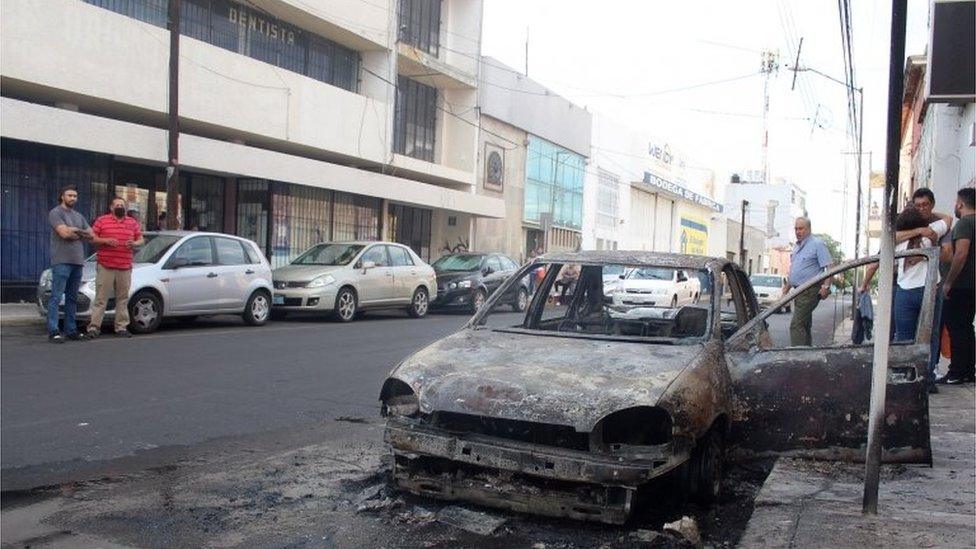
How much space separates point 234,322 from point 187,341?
129 inches

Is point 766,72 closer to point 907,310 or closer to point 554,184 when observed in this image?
point 554,184

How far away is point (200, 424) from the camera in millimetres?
6008

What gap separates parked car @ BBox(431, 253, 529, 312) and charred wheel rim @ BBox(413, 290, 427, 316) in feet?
4.68

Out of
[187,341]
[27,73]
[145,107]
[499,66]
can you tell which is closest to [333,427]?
[187,341]

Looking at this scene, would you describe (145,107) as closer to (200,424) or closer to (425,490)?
(200,424)

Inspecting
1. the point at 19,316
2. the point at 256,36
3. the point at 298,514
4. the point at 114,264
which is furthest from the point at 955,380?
the point at 256,36

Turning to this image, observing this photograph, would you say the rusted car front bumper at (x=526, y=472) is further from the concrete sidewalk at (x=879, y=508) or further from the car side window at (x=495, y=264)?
the car side window at (x=495, y=264)

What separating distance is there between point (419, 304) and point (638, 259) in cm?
1178

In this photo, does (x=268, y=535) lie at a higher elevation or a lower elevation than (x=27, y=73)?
lower

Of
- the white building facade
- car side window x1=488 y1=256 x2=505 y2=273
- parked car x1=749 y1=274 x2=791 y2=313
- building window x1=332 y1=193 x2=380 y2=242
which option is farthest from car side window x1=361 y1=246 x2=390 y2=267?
parked car x1=749 y1=274 x2=791 y2=313

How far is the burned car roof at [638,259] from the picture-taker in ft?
18.0

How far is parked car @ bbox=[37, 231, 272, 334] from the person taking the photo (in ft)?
36.4

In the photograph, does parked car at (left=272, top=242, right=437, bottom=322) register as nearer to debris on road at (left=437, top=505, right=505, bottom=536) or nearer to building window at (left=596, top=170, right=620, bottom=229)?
debris on road at (left=437, top=505, right=505, bottom=536)

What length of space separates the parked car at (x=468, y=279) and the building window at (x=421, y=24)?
8214 millimetres
